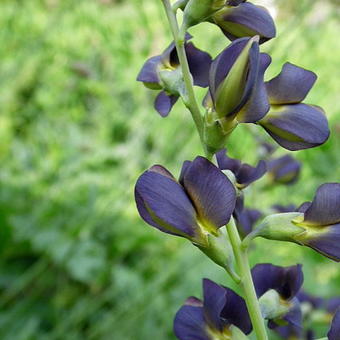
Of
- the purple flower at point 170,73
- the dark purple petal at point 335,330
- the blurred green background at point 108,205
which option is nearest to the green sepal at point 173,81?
the purple flower at point 170,73

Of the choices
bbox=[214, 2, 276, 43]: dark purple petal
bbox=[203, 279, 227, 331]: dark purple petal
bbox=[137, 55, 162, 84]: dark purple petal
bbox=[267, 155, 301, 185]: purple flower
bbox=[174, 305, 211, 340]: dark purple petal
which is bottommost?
bbox=[267, 155, 301, 185]: purple flower

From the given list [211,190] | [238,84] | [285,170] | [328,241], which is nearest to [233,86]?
[238,84]

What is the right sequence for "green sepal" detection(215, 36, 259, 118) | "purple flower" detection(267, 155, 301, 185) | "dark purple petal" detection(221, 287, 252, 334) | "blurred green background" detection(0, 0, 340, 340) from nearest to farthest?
"green sepal" detection(215, 36, 259, 118)
"dark purple petal" detection(221, 287, 252, 334)
"purple flower" detection(267, 155, 301, 185)
"blurred green background" detection(0, 0, 340, 340)

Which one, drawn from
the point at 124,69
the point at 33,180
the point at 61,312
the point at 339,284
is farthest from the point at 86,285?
the point at 124,69

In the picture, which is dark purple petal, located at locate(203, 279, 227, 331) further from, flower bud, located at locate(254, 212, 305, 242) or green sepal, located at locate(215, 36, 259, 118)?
green sepal, located at locate(215, 36, 259, 118)

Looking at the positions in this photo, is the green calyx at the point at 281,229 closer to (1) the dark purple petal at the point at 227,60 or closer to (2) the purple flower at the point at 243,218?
(2) the purple flower at the point at 243,218

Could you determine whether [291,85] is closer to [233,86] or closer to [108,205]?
[233,86]

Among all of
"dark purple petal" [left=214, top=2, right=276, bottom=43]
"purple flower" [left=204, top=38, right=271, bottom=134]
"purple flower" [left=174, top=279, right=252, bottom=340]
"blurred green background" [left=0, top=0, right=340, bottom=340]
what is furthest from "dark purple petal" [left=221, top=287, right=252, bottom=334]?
"blurred green background" [left=0, top=0, right=340, bottom=340]
